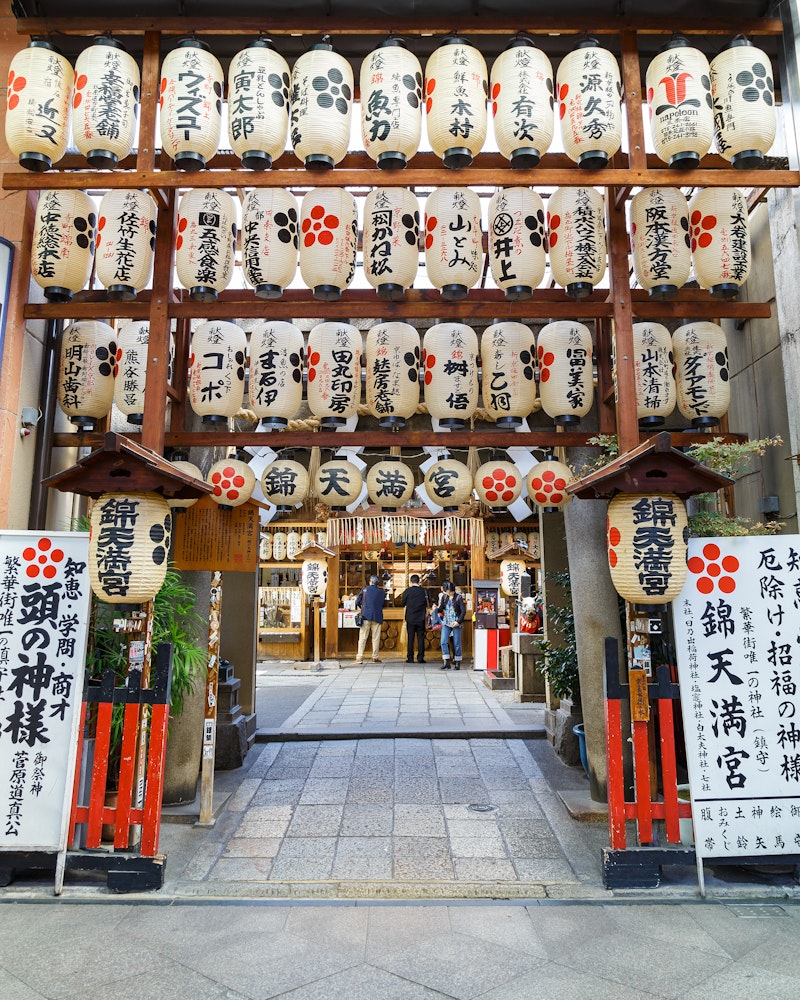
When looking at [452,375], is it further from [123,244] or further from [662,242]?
[123,244]

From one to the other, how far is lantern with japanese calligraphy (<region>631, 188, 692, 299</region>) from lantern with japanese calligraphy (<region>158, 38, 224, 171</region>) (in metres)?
4.43

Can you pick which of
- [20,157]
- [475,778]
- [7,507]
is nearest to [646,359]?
[475,778]

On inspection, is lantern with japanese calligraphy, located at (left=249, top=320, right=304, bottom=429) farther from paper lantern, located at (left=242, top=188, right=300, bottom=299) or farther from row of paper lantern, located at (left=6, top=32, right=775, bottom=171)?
row of paper lantern, located at (left=6, top=32, right=775, bottom=171)

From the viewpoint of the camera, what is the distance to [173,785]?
22.7ft

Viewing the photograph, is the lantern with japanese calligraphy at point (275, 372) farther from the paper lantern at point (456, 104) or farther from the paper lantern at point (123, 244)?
the paper lantern at point (456, 104)

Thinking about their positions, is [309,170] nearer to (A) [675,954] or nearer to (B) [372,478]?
(B) [372,478]

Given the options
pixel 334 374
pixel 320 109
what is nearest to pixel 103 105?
pixel 320 109

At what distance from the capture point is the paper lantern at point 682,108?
604 centimetres

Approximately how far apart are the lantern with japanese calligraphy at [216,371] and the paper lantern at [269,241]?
673mm

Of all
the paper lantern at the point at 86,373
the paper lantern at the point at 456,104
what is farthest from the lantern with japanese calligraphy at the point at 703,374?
the paper lantern at the point at 86,373

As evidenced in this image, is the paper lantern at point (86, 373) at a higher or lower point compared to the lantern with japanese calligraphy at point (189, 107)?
lower

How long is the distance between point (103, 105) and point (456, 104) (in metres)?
3.37

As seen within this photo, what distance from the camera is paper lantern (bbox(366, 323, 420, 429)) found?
7156mm

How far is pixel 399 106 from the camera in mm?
6094
